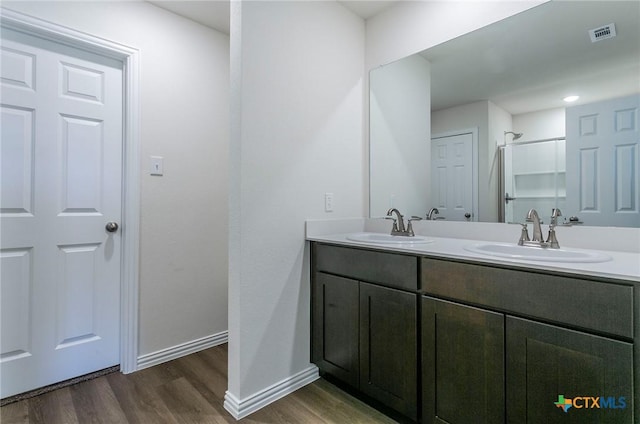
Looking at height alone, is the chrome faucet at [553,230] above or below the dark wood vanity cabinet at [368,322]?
above

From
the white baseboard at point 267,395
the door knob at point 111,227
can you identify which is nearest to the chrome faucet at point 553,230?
the white baseboard at point 267,395

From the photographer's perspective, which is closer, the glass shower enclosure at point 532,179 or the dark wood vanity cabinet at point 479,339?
the dark wood vanity cabinet at point 479,339

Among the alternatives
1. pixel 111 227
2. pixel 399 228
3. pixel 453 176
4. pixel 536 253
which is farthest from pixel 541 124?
pixel 111 227

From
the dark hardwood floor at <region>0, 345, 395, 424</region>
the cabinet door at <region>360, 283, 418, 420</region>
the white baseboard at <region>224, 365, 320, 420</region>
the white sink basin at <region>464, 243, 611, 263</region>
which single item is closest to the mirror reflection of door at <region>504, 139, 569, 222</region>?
the white sink basin at <region>464, 243, 611, 263</region>

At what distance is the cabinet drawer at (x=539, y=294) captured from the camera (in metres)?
0.92

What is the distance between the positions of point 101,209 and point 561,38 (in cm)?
261

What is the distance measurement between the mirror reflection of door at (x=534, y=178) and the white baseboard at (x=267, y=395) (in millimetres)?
1415

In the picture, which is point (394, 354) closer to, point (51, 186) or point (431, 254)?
point (431, 254)

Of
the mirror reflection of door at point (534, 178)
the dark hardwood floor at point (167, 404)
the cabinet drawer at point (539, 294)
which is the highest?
the mirror reflection of door at point (534, 178)

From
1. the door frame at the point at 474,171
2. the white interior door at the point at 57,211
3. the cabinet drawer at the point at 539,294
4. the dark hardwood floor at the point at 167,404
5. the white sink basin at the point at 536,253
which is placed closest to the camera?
the cabinet drawer at the point at 539,294

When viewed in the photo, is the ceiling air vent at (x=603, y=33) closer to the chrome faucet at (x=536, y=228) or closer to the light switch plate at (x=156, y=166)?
the chrome faucet at (x=536, y=228)

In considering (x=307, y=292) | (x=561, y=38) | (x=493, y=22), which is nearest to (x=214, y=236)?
(x=307, y=292)

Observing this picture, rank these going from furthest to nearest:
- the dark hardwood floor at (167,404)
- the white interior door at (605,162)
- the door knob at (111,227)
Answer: the door knob at (111,227), the dark hardwood floor at (167,404), the white interior door at (605,162)

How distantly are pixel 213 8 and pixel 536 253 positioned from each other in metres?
2.32
